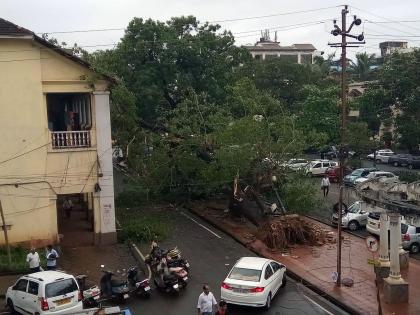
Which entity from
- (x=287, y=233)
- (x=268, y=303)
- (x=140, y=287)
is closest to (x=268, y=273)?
(x=268, y=303)

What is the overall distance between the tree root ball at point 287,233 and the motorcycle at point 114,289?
8549 millimetres

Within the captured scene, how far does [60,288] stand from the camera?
50.8 feet

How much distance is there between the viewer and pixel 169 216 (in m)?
30.7

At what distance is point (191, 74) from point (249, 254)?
14.8 m

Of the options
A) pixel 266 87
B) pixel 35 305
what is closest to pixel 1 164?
pixel 35 305

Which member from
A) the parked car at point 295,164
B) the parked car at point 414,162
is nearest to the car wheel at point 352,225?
the parked car at point 295,164

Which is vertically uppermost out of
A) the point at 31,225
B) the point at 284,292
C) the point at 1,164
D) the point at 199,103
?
the point at 199,103

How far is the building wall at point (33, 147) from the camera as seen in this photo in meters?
21.4

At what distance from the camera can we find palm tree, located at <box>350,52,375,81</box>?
73.1 metres

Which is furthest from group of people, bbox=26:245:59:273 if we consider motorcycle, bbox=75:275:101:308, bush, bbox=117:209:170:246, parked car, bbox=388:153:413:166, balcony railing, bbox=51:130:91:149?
parked car, bbox=388:153:413:166

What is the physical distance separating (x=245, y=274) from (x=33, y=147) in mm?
10135

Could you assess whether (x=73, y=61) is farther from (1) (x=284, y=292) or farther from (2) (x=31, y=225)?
(1) (x=284, y=292)

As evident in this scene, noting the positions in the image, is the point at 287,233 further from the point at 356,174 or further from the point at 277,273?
the point at 356,174

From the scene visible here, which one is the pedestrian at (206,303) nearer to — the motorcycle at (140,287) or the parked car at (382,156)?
the motorcycle at (140,287)
